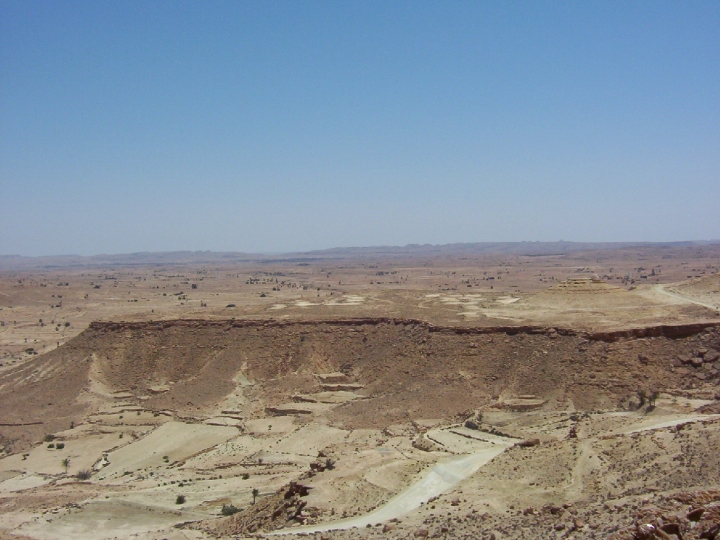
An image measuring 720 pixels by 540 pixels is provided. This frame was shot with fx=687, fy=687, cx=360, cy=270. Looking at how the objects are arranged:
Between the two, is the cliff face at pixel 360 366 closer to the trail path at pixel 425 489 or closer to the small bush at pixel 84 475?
the small bush at pixel 84 475

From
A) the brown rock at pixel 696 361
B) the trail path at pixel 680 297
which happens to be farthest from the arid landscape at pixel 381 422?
the trail path at pixel 680 297

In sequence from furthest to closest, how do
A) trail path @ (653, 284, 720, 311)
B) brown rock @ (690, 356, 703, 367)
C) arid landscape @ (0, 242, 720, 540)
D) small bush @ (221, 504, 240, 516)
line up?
trail path @ (653, 284, 720, 311) < brown rock @ (690, 356, 703, 367) < small bush @ (221, 504, 240, 516) < arid landscape @ (0, 242, 720, 540)

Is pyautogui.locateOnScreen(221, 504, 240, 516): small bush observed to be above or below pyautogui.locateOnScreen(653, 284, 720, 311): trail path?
below

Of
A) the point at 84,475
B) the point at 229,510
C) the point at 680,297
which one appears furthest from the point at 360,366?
the point at 680,297

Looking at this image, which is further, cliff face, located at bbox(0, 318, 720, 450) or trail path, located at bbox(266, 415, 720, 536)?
cliff face, located at bbox(0, 318, 720, 450)

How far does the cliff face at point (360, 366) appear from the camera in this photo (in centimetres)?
4350

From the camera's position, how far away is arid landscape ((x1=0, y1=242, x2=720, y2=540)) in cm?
2450

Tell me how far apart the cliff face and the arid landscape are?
0.50 feet

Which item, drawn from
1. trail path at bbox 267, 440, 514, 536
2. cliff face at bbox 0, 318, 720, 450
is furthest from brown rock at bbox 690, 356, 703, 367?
trail path at bbox 267, 440, 514, 536

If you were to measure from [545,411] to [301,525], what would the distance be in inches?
819

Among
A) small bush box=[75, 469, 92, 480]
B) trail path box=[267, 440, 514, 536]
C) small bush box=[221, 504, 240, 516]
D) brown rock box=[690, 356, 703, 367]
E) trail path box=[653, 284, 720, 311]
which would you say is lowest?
small bush box=[75, 469, 92, 480]

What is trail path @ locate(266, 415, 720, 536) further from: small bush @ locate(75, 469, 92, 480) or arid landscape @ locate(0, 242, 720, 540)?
small bush @ locate(75, 469, 92, 480)

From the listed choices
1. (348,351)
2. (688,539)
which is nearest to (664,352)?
(348,351)

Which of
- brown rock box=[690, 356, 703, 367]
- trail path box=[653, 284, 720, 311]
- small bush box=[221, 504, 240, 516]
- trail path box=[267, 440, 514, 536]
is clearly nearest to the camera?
trail path box=[267, 440, 514, 536]
